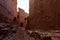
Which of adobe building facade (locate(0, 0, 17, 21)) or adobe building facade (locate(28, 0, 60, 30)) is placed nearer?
adobe building facade (locate(28, 0, 60, 30))

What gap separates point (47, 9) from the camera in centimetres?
465

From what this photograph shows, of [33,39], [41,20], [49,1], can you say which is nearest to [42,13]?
[41,20]

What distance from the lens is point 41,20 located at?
500cm

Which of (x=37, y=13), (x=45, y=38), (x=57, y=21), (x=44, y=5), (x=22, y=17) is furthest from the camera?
(x=22, y=17)

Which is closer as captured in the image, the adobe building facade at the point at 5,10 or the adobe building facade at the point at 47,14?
the adobe building facade at the point at 47,14

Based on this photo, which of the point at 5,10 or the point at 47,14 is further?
the point at 5,10

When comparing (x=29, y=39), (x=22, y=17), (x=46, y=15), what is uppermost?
(x=46, y=15)

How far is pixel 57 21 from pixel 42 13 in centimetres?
105

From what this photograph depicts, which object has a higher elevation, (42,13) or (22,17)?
(42,13)

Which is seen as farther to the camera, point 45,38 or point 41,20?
point 41,20

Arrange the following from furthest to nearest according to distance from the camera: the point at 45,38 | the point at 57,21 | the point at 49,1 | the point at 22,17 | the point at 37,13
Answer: the point at 22,17 < the point at 37,13 < the point at 49,1 < the point at 57,21 < the point at 45,38

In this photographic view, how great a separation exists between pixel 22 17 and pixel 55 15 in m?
11.7

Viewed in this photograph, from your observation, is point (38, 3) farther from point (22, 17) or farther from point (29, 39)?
point (22, 17)

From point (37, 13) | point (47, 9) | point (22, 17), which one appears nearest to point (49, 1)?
point (47, 9)
